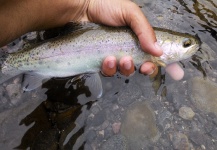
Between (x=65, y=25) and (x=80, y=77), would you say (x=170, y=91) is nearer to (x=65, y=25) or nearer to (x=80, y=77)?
(x=80, y=77)

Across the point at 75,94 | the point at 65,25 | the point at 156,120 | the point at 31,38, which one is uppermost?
the point at 65,25

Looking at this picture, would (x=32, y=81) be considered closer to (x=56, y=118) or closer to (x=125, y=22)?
(x=56, y=118)

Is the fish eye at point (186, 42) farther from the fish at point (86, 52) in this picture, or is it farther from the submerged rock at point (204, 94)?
the submerged rock at point (204, 94)

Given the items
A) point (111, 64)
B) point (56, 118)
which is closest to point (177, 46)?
point (111, 64)

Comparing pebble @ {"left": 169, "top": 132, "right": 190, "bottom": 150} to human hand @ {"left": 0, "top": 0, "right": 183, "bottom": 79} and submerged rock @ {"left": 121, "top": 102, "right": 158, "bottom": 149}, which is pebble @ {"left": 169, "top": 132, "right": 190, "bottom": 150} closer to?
submerged rock @ {"left": 121, "top": 102, "right": 158, "bottom": 149}

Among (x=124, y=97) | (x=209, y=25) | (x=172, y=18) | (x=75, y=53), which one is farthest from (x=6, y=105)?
(x=209, y=25)

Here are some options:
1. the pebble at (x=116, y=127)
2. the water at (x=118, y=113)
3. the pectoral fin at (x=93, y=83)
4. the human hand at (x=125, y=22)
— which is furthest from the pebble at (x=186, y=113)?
the pectoral fin at (x=93, y=83)
